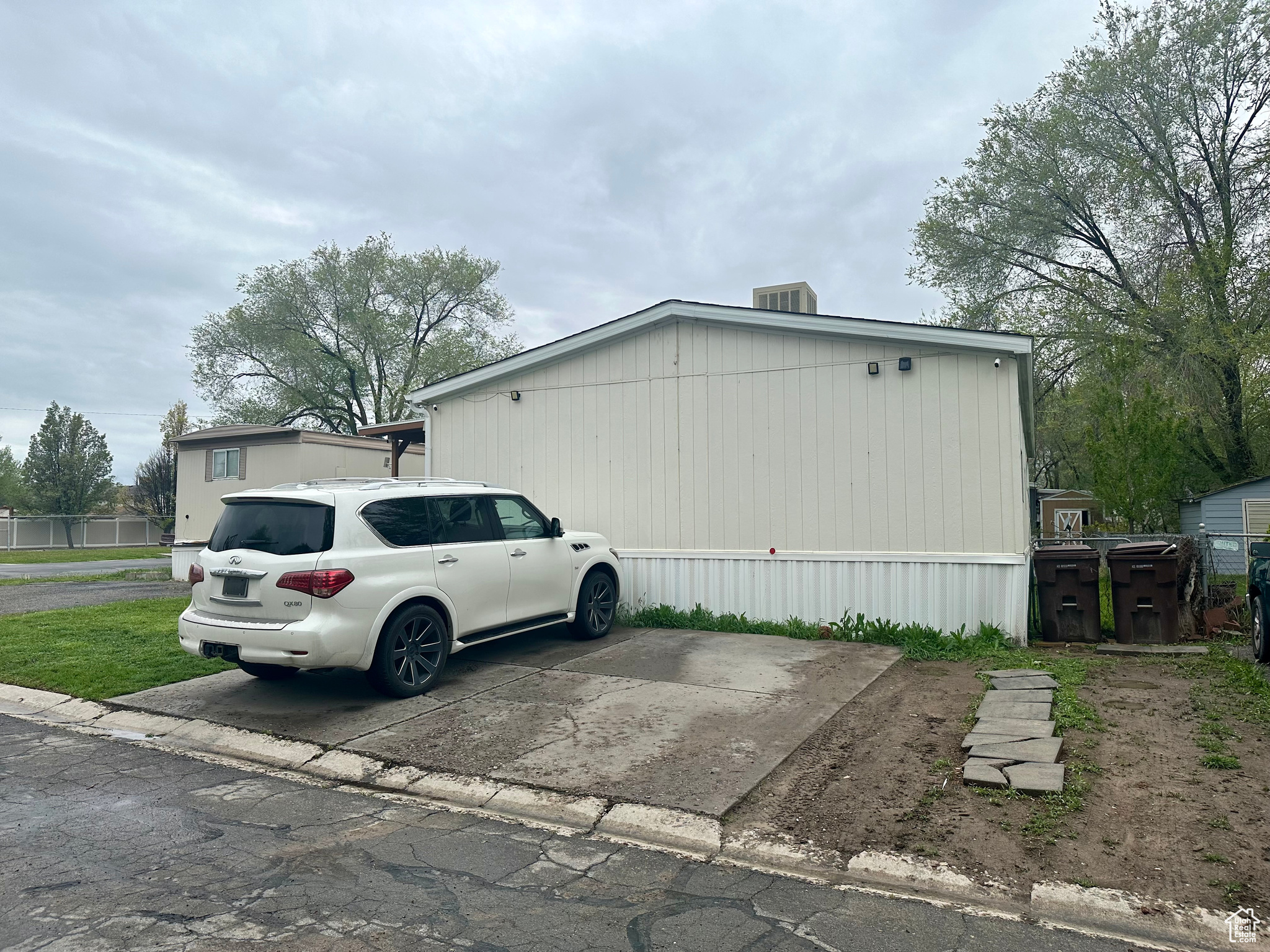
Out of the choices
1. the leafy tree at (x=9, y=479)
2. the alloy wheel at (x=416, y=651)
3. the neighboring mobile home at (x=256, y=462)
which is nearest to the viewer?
the alloy wheel at (x=416, y=651)

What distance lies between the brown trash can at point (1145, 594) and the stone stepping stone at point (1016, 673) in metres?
2.21

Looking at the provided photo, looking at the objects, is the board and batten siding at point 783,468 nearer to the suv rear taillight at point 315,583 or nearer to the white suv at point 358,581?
the white suv at point 358,581

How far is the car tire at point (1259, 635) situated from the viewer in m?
7.75

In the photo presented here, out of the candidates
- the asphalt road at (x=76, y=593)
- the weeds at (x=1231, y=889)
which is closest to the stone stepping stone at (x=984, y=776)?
the weeds at (x=1231, y=889)

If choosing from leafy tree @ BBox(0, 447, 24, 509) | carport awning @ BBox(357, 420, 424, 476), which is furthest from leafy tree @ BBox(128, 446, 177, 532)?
carport awning @ BBox(357, 420, 424, 476)

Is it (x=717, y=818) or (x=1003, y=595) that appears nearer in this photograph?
(x=717, y=818)

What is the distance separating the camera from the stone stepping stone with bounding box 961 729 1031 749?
531cm

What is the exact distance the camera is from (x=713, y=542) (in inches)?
401

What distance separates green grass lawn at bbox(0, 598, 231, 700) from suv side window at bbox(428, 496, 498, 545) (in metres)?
2.76

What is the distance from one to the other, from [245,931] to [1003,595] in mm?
7778

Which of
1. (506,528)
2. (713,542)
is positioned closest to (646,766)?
(506,528)

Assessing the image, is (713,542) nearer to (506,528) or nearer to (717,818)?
(506,528)

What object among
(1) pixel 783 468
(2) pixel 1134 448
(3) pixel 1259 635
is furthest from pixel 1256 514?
(1) pixel 783 468

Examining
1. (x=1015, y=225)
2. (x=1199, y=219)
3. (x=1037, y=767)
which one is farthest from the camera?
(x=1015, y=225)
